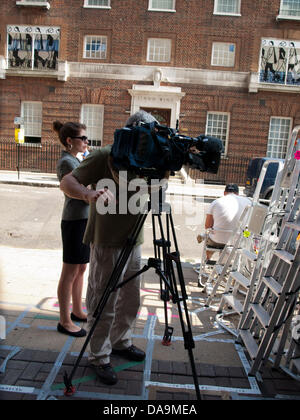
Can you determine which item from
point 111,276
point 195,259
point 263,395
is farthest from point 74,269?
point 195,259

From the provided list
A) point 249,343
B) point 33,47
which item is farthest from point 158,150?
point 33,47

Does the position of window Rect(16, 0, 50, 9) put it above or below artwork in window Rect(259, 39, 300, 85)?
above

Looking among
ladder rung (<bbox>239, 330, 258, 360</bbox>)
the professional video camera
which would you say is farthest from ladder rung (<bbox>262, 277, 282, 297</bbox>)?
the professional video camera

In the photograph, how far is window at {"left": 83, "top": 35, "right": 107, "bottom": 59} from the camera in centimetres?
1958

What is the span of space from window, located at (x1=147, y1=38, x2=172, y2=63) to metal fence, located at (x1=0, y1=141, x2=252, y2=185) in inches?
245

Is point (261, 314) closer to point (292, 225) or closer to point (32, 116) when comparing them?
point (292, 225)

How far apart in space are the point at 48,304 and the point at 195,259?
351 centimetres

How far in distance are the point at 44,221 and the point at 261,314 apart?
7178 millimetres

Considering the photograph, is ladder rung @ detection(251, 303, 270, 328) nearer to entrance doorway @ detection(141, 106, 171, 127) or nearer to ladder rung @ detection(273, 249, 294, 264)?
ladder rung @ detection(273, 249, 294, 264)

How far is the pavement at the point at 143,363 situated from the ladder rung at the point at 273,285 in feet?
A: 2.31

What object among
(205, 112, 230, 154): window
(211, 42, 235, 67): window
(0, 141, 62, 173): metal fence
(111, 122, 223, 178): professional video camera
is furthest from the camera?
(0, 141, 62, 173): metal fence

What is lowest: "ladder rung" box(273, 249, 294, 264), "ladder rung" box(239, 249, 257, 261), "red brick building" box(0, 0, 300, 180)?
"ladder rung" box(239, 249, 257, 261)

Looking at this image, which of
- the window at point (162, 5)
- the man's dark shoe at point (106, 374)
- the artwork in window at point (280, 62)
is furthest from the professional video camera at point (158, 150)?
the window at point (162, 5)

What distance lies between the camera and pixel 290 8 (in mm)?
18906
